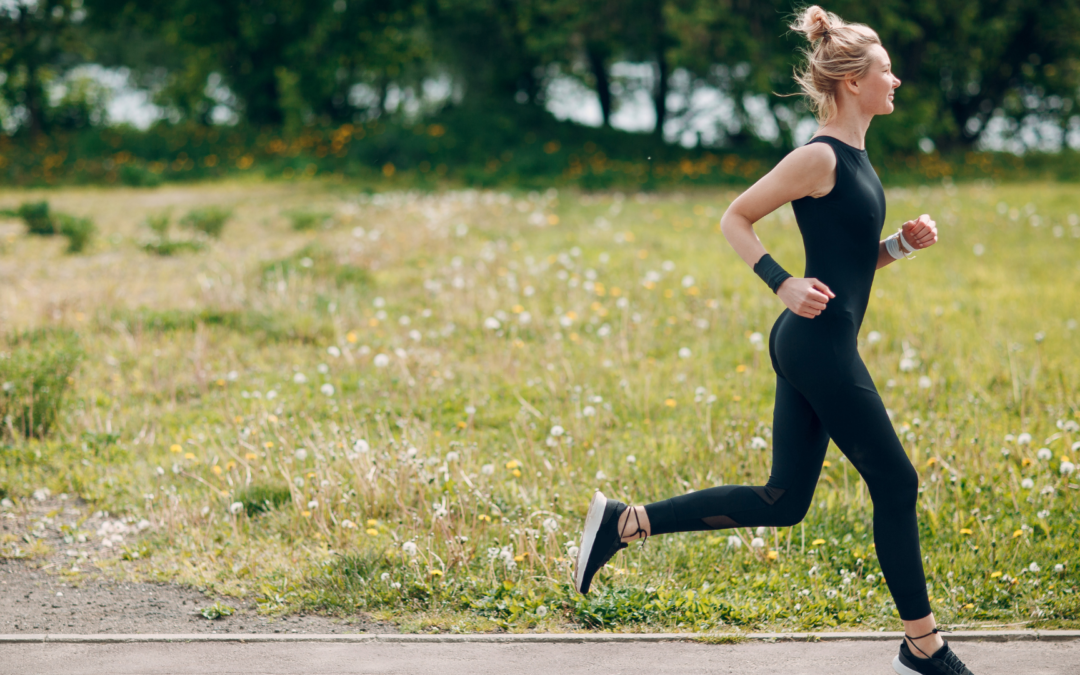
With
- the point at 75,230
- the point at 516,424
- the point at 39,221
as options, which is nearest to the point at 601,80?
the point at 39,221

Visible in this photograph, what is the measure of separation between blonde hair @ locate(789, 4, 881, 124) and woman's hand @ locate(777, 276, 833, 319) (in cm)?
63

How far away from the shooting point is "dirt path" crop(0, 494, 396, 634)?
3697 millimetres

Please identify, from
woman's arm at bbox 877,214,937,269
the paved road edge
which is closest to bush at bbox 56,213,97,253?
the paved road edge

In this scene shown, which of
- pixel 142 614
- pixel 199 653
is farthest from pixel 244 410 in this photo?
pixel 199 653

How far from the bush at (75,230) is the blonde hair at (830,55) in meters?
9.88

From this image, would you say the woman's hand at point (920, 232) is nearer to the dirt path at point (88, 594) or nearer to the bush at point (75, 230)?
the dirt path at point (88, 594)

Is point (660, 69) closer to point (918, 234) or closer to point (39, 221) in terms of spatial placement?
point (39, 221)

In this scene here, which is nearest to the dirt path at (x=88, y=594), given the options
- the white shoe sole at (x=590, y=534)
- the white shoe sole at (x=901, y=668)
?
the white shoe sole at (x=590, y=534)

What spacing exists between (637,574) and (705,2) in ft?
55.9

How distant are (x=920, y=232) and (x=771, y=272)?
2.42ft

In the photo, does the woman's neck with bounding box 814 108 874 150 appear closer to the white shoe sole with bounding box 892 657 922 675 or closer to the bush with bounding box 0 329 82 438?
the white shoe sole with bounding box 892 657 922 675

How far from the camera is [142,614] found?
3803mm

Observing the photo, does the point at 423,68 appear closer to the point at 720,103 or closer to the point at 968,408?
the point at 720,103

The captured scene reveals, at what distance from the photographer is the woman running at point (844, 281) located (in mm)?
3041
